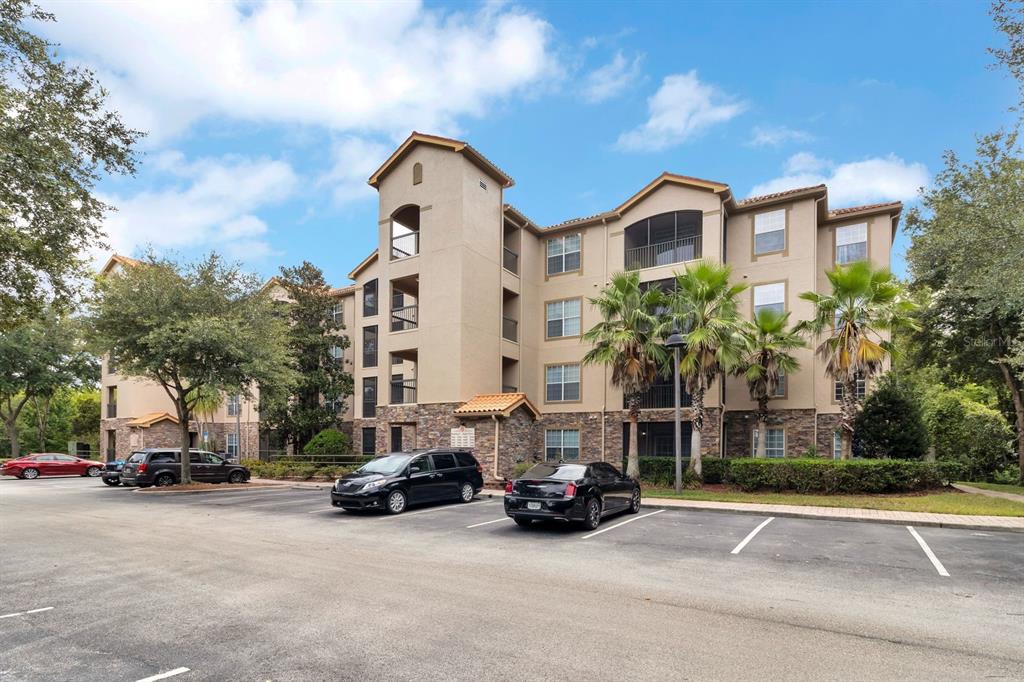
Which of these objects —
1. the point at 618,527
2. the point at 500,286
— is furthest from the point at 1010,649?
the point at 500,286

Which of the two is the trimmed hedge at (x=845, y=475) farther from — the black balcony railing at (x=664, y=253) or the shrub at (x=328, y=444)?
the shrub at (x=328, y=444)

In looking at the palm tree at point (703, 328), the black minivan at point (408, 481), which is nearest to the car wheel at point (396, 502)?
the black minivan at point (408, 481)

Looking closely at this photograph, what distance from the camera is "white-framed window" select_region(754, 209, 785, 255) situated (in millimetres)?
23844

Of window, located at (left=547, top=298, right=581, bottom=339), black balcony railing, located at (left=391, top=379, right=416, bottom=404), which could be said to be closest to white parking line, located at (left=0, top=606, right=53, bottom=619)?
black balcony railing, located at (left=391, top=379, right=416, bottom=404)

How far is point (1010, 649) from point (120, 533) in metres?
14.9

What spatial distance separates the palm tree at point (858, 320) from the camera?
19.0 metres

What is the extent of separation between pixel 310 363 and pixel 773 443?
2421 centimetres

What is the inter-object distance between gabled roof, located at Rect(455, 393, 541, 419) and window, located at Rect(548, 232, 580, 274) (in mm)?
7457

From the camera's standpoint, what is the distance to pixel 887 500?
1656cm

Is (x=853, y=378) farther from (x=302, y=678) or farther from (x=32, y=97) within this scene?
(x=32, y=97)

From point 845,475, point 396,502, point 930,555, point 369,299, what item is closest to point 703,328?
point 845,475

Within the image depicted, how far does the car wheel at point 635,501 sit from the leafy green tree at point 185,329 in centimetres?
1541

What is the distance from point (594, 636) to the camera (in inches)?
235

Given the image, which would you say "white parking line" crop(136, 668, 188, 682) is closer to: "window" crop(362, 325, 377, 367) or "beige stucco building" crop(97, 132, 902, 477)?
"beige stucco building" crop(97, 132, 902, 477)
